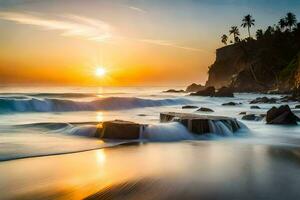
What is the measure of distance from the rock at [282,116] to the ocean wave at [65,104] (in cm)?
2083

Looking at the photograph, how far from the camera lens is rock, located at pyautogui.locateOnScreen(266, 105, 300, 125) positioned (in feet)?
58.5

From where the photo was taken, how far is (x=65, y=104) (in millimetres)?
36438

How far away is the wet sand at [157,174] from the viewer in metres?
6.06

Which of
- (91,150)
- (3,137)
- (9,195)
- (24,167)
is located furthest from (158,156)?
(3,137)

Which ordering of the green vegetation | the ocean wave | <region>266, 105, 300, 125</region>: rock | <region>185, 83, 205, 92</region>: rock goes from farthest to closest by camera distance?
<region>185, 83, 205, 92</region>: rock < the green vegetation < the ocean wave < <region>266, 105, 300, 125</region>: rock

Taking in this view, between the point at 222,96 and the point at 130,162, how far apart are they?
174ft

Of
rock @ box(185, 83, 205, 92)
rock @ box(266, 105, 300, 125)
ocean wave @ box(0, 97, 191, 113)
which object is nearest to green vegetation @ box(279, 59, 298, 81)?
ocean wave @ box(0, 97, 191, 113)

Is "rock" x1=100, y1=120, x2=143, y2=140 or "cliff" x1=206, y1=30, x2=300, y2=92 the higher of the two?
"cliff" x1=206, y1=30, x2=300, y2=92

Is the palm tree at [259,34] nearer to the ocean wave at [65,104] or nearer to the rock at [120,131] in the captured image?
the ocean wave at [65,104]

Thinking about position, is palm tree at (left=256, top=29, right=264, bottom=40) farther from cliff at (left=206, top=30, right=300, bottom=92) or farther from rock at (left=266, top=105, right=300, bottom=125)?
rock at (left=266, top=105, right=300, bottom=125)

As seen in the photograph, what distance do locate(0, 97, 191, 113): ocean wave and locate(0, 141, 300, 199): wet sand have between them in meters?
23.5

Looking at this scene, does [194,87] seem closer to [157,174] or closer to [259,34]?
[259,34]

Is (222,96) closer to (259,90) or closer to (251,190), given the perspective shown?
(259,90)

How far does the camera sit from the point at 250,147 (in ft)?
37.3
